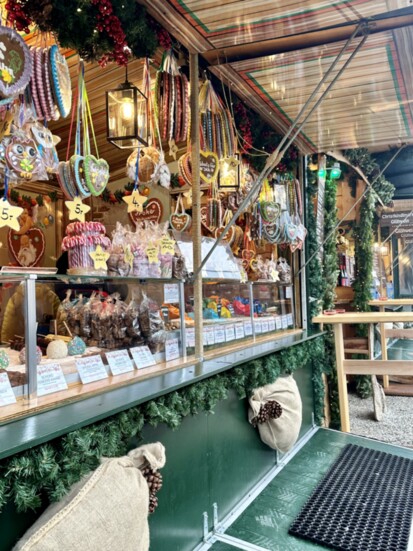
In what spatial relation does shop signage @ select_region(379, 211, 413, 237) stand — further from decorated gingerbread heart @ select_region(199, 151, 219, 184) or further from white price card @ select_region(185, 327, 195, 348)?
white price card @ select_region(185, 327, 195, 348)

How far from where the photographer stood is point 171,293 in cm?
261

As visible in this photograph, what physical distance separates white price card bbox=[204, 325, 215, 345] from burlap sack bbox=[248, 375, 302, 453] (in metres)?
0.43

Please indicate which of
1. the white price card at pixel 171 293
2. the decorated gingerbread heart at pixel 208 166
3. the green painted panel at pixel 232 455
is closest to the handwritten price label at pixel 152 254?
the white price card at pixel 171 293

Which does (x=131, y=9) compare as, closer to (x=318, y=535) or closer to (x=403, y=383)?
(x=318, y=535)

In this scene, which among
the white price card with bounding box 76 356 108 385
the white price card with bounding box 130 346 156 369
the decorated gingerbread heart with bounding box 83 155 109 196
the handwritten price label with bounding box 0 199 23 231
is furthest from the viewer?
the white price card with bounding box 130 346 156 369

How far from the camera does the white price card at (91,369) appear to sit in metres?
1.98

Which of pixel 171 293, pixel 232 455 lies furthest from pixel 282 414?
pixel 171 293

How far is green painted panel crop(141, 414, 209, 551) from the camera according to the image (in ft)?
6.59

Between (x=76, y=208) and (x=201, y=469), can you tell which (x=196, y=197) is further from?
(x=201, y=469)

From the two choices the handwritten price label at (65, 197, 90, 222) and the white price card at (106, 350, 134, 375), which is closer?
the handwritten price label at (65, 197, 90, 222)

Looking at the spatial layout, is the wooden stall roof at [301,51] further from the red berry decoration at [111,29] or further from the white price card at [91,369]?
the white price card at [91,369]

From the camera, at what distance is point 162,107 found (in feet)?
8.63

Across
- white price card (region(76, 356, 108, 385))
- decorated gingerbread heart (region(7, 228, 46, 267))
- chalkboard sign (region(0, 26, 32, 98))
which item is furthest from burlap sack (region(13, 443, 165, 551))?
decorated gingerbread heart (region(7, 228, 46, 267))

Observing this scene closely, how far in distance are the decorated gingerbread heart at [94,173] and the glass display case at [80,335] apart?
1.45ft
